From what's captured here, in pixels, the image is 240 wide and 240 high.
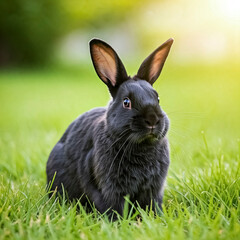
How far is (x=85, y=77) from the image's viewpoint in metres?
17.7

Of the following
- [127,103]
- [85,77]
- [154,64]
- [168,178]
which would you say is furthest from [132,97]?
[85,77]

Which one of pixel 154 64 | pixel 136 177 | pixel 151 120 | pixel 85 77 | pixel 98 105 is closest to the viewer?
pixel 151 120

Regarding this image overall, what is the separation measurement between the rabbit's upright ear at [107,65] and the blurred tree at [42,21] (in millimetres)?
16688

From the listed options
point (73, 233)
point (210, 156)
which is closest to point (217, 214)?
point (73, 233)

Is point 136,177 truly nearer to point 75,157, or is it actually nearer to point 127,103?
point 127,103

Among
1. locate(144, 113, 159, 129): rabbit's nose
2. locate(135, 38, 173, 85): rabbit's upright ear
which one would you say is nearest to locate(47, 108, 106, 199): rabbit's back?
locate(135, 38, 173, 85): rabbit's upright ear

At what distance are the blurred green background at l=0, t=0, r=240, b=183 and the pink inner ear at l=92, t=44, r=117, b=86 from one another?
75 cm

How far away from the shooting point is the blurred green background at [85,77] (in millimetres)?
5223

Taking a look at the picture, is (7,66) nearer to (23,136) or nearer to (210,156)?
(23,136)

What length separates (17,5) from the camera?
19.1m

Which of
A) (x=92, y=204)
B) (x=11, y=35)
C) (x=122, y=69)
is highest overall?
(x=11, y=35)

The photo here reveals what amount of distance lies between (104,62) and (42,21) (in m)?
17.1

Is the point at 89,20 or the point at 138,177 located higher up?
the point at 89,20

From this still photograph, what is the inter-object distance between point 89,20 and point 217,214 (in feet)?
65.4
